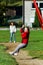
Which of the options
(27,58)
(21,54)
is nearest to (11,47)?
(21,54)

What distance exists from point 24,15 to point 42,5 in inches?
125

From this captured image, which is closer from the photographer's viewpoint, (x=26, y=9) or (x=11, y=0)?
(x=26, y=9)

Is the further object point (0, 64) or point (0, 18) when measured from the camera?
point (0, 18)

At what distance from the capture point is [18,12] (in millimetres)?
75938

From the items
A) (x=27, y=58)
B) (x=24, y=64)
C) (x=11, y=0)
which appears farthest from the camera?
(x=11, y=0)

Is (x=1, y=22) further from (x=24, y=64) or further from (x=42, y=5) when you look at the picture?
(x=24, y=64)

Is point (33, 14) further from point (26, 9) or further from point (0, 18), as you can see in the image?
point (0, 18)

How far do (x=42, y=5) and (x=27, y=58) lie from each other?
35084 millimetres

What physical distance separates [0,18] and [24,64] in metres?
43.5

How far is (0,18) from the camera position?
58.4 meters

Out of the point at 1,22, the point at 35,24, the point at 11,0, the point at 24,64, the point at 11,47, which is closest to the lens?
the point at 24,64

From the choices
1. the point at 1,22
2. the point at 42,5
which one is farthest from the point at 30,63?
the point at 1,22

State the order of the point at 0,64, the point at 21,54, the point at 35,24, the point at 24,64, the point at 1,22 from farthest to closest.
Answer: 1. the point at 1,22
2. the point at 35,24
3. the point at 21,54
4. the point at 24,64
5. the point at 0,64

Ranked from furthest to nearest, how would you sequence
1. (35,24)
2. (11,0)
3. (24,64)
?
(11,0)
(35,24)
(24,64)
